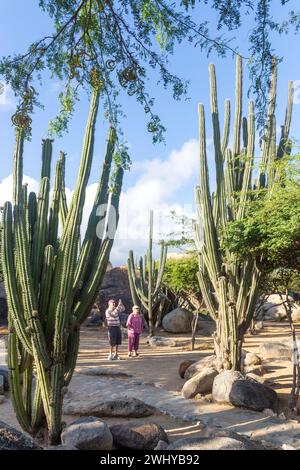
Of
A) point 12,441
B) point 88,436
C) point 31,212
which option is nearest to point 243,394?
point 88,436

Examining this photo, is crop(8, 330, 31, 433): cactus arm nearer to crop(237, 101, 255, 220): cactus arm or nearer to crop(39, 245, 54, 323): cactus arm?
crop(39, 245, 54, 323): cactus arm

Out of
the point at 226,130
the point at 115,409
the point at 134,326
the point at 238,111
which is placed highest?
the point at 238,111

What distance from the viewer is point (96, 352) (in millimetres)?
14586

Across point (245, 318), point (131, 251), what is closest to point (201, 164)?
point (245, 318)

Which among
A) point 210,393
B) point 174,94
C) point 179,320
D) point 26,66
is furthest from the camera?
point 179,320

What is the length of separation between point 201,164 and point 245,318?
342cm

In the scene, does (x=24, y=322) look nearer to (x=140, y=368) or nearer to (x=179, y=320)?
(x=140, y=368)

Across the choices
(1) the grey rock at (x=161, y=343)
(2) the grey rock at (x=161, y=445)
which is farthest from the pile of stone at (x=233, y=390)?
(1) the grey rock at (x=161, y=343)

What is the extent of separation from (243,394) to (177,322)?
12.9 meters

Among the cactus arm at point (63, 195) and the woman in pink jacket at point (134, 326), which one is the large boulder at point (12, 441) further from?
the woman in pink jacket at point (134, 326)

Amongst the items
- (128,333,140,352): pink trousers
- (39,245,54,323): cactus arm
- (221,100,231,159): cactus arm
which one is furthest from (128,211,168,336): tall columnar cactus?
(39,245,54,323): cactus arm

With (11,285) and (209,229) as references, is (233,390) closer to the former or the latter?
(209,229)

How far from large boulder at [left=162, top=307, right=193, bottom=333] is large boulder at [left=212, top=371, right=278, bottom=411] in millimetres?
12295

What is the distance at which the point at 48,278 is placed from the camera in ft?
18.5
